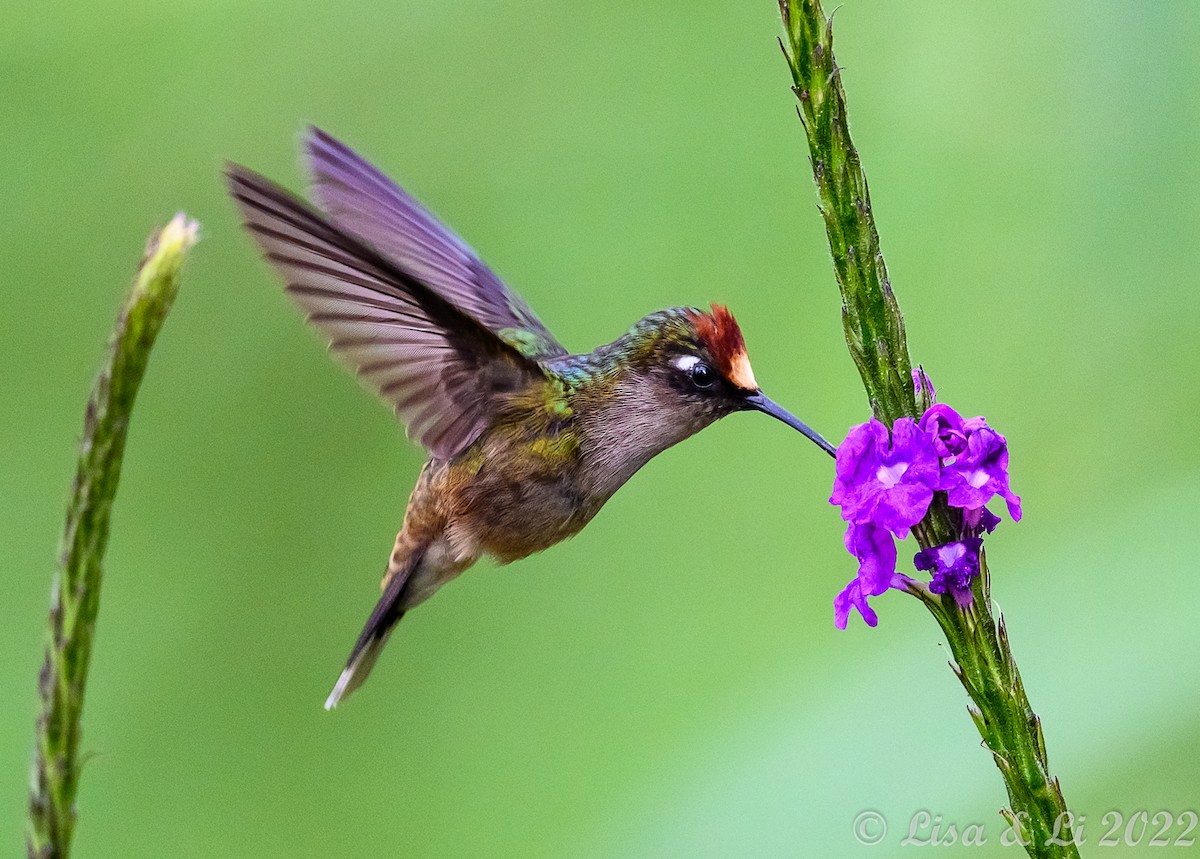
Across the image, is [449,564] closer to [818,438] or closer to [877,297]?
[818,438]

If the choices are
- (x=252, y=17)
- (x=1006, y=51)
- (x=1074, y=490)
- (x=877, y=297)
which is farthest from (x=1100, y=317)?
(x=252, y=17)

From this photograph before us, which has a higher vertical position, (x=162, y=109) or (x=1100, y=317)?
(x=162, y=109)

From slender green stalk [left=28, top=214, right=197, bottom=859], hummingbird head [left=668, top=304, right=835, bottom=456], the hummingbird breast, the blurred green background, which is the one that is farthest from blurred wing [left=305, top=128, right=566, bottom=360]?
slender green stalk [left=28, top=214, right=197, bottom=859]

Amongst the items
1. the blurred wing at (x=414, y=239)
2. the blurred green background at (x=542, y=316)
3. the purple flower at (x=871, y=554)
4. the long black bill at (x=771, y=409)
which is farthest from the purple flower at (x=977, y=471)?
the blurred green background at (x=542, y=316)

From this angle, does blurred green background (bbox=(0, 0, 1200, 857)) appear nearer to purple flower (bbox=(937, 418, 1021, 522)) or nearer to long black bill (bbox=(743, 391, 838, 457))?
long black bill (bbox=(743, 391, 838, 457))

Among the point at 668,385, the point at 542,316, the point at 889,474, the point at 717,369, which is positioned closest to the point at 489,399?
the point at 668,385

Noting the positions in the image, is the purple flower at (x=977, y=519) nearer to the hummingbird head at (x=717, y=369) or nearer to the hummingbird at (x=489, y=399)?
the hummingbird at (x=489, y=399)

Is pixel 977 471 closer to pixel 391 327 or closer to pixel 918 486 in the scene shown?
pixel 918 486
